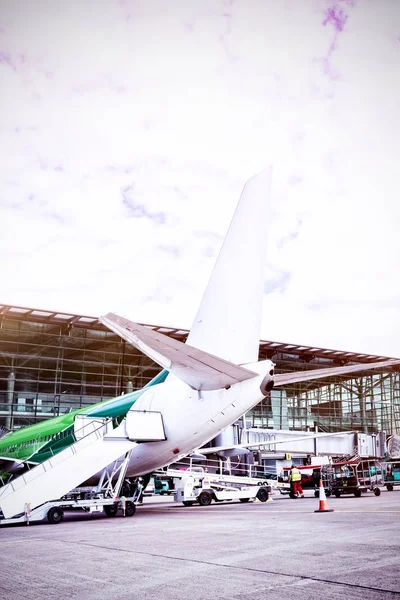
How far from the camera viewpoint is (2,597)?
541 centimetres

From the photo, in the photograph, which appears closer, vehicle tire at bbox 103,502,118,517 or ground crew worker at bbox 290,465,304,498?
vehicle tire at bbox 103,502,118,517

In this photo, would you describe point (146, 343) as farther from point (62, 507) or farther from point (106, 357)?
point (106, 357)

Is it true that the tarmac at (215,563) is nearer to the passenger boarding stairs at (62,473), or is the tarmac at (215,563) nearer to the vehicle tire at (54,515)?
the passenger boarding stairs at (62,473)

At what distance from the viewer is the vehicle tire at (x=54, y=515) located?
15.9 m

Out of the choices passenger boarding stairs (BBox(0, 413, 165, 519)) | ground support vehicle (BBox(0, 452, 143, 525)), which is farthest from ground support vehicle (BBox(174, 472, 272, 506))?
→ passenger boarding stairs (BBox(0, 413, 165, 519))

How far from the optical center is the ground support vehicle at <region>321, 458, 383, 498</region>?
938 inches

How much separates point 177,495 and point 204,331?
8.38 metres

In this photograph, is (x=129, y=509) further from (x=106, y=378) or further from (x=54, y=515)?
(x=106, y=378)

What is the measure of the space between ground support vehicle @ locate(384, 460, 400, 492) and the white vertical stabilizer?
61.8 feet

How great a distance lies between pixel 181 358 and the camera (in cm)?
1347

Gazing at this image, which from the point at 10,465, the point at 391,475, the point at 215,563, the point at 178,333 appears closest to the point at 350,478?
the point at 391,475

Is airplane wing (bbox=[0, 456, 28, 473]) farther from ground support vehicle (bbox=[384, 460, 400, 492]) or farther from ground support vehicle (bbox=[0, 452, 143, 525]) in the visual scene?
ground support vehicle (bbox=[384, 460, 400, 492])

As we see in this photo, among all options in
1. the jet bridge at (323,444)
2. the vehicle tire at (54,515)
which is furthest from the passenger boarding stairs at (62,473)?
the jet bridge at (323,444)

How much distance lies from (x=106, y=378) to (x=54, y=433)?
2392cm
